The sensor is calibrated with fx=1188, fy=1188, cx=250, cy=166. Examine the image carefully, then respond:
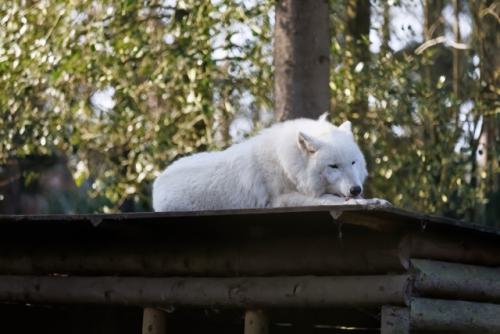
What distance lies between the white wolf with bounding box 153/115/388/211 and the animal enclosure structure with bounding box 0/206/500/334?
0.79 metres

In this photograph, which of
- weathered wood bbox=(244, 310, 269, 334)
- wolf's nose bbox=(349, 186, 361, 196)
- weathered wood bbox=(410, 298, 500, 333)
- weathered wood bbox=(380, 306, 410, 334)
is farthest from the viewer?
wolf's nose bbox=(349, 186, 361, 196)

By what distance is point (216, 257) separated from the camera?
7445mm

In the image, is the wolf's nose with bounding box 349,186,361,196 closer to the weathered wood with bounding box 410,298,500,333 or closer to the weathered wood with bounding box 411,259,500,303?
the weathered wood with bounding box 411,259,500,303

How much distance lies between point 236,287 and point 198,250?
361 mm

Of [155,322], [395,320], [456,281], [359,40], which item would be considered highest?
[359,40]

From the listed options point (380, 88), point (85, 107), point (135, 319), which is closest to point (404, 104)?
point (380, 88)

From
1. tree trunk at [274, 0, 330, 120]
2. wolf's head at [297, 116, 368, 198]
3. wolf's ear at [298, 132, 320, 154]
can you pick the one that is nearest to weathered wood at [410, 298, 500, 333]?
wolf's head at [297, 116, 368, 198]

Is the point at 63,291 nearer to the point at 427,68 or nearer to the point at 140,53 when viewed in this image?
the point at 140,53

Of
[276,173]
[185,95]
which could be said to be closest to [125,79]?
[185,95]

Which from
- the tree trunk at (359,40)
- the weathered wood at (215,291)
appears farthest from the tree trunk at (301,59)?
the weathered wood at (215,291)

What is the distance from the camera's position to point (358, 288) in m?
6.77

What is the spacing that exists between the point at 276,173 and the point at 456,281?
168 centimetres

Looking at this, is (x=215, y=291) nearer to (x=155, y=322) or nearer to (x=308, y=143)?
(x=155, y=322)

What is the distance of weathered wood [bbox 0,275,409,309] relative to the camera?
6.70 metres
